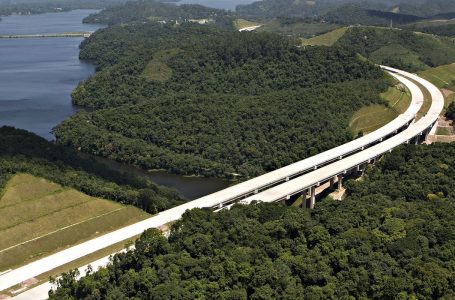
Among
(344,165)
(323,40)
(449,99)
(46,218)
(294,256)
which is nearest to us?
(294,256)

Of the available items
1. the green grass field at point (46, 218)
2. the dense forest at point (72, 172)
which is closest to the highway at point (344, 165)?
the dense forest at point (72, 172)

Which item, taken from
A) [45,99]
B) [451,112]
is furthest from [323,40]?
[45,99]

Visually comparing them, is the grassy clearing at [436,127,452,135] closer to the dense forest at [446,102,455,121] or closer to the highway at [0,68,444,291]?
the highway at [0,68,444,291]

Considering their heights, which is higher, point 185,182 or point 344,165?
→ point 344,165

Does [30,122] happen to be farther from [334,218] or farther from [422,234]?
[422,234]

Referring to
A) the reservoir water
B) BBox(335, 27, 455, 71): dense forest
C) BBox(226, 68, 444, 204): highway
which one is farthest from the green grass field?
BBox(335, 27, 455, 71): dense forest

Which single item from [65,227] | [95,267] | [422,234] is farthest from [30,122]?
[422,234]

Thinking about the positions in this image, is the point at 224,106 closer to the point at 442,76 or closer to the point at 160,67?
the point at 160,67
